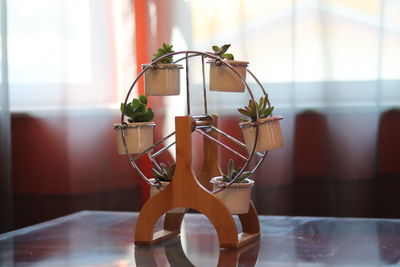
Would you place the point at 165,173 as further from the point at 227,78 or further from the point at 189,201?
the point at 227,78

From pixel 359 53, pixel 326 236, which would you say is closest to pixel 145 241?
pixel 326 236

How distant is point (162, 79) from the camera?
1.18 m

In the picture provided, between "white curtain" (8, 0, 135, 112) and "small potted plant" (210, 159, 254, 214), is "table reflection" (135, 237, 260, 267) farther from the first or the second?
"white curtain" (8, 0, 135, 112)

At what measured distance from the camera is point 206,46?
256 centimetres

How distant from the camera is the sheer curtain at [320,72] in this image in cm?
241

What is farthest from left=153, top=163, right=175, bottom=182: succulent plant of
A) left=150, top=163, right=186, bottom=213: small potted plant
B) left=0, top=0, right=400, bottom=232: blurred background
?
left=0, top=0, right=400, bottom=232: blurred background

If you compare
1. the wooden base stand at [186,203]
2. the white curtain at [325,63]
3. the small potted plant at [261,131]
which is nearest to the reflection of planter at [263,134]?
the small potted plant at [261,131]

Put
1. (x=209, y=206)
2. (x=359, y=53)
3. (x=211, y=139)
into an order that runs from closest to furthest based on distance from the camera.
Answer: (x=209, y=206), (x=211, y=139), (x=359, y=53)

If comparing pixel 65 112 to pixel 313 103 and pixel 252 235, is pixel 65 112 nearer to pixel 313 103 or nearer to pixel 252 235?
pixel 313 103

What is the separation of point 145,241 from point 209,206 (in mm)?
145

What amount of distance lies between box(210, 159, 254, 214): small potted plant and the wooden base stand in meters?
0.04

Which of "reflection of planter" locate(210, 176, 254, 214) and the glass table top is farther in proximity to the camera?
"reflection of planter" locate(210, 176, 254, 214)

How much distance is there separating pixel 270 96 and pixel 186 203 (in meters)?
1.46

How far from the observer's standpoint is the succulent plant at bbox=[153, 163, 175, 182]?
3.74 ft
